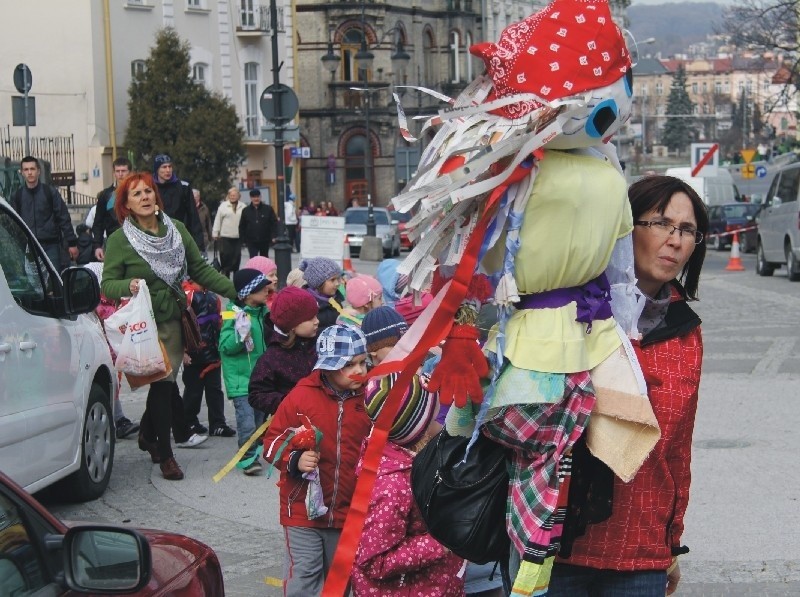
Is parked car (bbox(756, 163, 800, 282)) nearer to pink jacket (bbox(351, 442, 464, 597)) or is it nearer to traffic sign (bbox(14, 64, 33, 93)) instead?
traffic sign (bbox(14, 64, 33, 93))

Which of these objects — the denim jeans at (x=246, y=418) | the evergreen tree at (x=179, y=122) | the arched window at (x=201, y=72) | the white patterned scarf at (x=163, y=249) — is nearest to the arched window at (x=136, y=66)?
the evergreen tree at (x=179, y=122)

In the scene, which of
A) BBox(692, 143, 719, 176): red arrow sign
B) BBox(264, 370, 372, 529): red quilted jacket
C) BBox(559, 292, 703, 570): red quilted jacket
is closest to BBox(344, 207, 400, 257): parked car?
BBox(692, 143, 719, 176): red arrow sign

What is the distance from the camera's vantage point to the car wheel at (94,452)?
8664 mm

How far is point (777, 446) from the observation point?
9.89 m

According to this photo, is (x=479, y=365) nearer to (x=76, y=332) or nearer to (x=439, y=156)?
(x=439, y=156)

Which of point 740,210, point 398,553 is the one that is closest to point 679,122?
point 740,210

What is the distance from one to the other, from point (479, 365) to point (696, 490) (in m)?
5.45

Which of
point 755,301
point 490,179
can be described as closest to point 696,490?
point 490,179

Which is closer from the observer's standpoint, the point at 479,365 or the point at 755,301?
the point at 479,365

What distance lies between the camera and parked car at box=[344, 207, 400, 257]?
42375 mm

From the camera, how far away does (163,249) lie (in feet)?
30.0

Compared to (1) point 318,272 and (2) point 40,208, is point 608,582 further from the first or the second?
(2) point 40,208

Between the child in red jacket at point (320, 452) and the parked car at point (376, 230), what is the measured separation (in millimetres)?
35480

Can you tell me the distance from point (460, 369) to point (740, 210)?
4527cm
